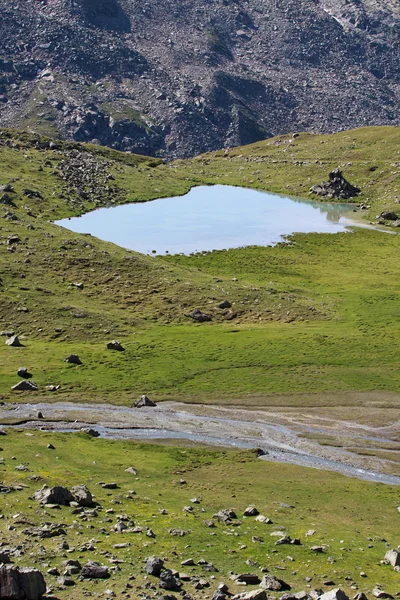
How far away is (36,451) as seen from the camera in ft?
190

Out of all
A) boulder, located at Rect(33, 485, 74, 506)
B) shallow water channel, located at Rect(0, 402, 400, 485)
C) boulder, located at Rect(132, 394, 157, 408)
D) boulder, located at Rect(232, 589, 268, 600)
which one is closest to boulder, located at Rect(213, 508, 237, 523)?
boulder, located at Rect(33, 485, 74, 506)

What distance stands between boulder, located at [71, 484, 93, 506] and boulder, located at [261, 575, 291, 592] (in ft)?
39.5

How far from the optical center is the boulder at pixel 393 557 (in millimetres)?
38969

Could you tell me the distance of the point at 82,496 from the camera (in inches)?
1737

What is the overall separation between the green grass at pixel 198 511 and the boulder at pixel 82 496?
41.3 inches

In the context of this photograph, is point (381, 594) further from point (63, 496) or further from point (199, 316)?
point (199, 316)

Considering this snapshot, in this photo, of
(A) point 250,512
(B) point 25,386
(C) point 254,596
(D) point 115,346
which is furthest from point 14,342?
(C) point 254,596

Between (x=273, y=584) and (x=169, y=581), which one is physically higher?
(x=169, y=581)

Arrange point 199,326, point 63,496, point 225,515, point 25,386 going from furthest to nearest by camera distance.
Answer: point 199,326, point 25,386, point 225,515, point 63,496

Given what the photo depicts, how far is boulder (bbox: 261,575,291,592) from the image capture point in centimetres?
3462

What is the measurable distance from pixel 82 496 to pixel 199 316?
53417 millimetres

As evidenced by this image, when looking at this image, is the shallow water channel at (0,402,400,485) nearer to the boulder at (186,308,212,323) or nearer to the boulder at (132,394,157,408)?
the boulder at (132,394,157,408)

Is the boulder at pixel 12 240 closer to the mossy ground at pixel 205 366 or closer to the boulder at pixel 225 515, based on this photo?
the mossy ground at pixel 205 366

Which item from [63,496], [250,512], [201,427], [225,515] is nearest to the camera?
[63,496]
